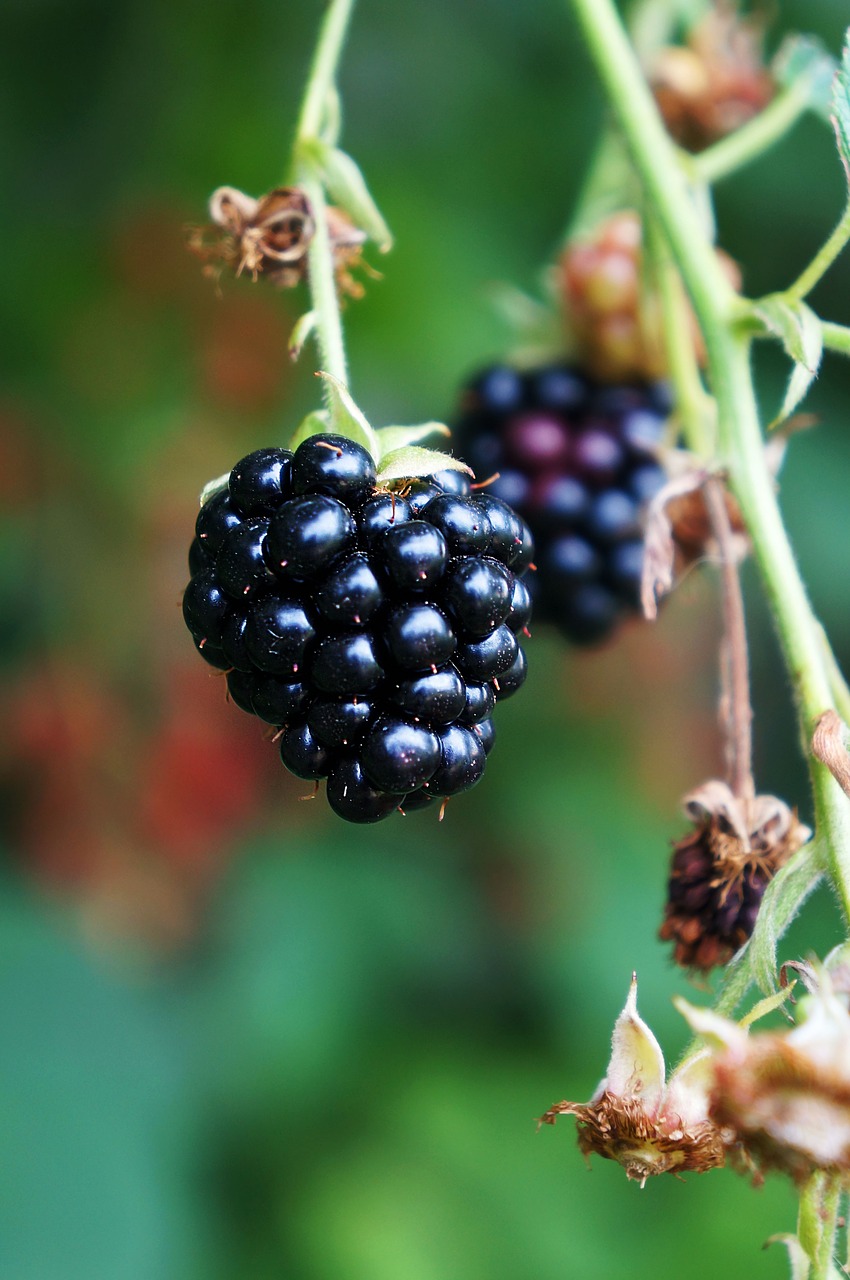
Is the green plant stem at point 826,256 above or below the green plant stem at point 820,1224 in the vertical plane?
above

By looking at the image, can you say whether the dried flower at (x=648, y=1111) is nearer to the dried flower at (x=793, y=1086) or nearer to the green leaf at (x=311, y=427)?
the dried flower at (x=793, y=1086)

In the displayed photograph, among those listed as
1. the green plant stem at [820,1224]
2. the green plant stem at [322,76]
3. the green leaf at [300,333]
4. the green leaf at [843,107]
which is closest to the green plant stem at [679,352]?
the green leaf at [843,107]

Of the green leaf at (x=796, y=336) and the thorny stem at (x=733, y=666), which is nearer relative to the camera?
the green leaf at (x=796, y=336)

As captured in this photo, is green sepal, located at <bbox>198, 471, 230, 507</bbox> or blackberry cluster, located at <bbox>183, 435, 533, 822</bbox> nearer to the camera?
blackberry cluster, located at <bbox>183, 435, 533, 822</bbox>

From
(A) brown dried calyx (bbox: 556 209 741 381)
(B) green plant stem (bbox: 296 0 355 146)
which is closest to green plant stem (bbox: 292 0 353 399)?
(B) green plant stem (bbox: 296 0 355 146)

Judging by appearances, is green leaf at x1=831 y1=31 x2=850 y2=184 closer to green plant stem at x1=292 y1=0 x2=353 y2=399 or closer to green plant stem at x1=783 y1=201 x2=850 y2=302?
green plant stem at x1=783 y1=201 x2=850 y2=302

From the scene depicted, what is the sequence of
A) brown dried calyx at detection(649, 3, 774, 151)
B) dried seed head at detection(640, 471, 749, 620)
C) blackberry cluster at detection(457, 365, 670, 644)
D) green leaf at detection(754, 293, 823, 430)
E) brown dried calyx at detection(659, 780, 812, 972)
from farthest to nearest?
1. brown dried calyx at detection(649, 3, 774, 151)
2. blackberry cluster at detection(457, 365, 670, 644)
3. dried seed head at detection(640, 471, 749, 620)
4. brown dried calyx at detection(659, 780, 812, 972)
5. green leaf at detection(754, 293, 823, 430)

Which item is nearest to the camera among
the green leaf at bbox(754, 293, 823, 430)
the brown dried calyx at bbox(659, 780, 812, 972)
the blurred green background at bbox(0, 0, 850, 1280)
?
the green leaf at bbox(754, 293, 823, 430)
